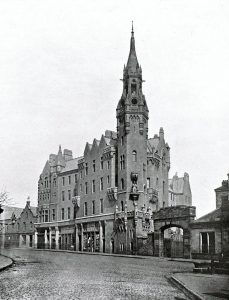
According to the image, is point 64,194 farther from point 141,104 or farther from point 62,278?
point 62,278

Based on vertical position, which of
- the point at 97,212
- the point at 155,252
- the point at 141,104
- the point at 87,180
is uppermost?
the point at 141,104

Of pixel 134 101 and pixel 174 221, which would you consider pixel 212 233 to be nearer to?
pixel 174 221

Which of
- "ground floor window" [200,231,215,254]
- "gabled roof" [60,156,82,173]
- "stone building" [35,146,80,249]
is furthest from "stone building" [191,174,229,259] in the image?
"gabled roof" [60,156,82,173]

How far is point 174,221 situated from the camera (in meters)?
44.6

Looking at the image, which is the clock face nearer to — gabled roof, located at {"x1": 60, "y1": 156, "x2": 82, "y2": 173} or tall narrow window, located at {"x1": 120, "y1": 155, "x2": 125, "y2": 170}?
tall narrow window, located at {"x1": 120, "y1": 155, "x2": 125, "y2": 170}

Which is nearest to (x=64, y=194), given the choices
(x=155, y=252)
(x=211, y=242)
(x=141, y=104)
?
(x=141, y=104)

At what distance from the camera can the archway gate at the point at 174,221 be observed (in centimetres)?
4225

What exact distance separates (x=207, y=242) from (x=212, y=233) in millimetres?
1068

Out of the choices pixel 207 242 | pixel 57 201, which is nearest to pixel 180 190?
pixel 57 201

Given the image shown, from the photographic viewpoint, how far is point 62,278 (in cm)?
1833

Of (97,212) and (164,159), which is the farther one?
(164,159)

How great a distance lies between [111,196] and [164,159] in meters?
13.7

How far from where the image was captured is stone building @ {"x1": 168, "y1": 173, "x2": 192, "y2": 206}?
90750 mm

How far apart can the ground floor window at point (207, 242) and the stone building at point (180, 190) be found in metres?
47.3
